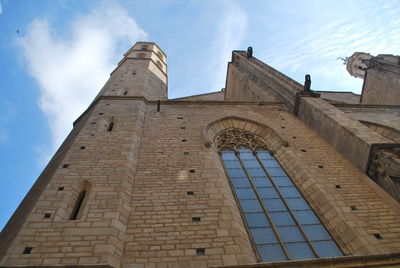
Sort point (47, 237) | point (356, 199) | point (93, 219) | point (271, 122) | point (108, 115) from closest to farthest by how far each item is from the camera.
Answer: point (47, 237), point (93, 219), point (356, 199), point (108, 115), point (271, 122)

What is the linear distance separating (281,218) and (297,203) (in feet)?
2.42

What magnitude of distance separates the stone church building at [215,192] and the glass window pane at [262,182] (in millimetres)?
49

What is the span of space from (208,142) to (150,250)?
4053mm

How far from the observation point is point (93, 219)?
502 cm

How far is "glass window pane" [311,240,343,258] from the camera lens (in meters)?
5.26

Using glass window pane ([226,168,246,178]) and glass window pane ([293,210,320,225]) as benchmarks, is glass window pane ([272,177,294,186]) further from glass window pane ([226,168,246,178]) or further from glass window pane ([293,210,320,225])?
glass window pane ([293,210,320,225])

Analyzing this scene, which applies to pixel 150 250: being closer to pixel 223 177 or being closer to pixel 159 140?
pixel 223 177

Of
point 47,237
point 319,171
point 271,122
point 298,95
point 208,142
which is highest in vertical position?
point 298,95

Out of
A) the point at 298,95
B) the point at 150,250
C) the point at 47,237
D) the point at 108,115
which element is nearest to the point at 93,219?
the point at 47,237

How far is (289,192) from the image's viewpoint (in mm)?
6988

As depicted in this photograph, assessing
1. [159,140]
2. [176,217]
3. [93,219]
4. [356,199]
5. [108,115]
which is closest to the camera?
[93,219]

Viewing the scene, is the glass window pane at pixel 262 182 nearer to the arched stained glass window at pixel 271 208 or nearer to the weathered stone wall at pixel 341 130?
the arched stained glass window at pixel 271 208

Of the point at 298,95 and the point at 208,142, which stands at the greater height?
the point at 298,95

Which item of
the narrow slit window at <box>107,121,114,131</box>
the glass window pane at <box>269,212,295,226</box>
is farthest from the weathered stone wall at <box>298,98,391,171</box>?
the narrow slit window at <box>107,121,114,131</box>
